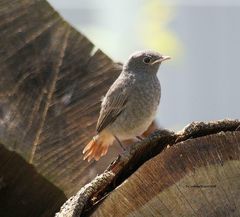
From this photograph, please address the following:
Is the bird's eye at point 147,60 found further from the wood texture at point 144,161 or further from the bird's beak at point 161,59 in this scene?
the wood texture at point 144,161

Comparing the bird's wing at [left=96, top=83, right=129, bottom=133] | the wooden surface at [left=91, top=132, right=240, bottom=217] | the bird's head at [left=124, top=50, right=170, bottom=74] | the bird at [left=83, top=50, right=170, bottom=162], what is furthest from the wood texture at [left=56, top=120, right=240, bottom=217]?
the bird's head at [left=124, top=50, right=170, bottom=74]

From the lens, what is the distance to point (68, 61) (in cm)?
442

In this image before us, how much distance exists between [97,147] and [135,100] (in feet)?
1.84

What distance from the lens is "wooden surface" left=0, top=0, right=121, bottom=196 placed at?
167 inches

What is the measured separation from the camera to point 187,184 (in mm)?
3641

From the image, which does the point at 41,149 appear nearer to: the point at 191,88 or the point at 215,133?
the point at 215,133

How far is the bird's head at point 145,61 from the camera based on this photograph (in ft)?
16.7

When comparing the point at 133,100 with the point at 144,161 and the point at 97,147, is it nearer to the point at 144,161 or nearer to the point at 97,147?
the point at 97,147

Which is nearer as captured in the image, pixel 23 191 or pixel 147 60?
pixel 23 191

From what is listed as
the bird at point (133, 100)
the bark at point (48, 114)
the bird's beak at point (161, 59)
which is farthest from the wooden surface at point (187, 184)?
the bird's beak at point (161, 59)

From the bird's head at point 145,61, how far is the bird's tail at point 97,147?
46cm

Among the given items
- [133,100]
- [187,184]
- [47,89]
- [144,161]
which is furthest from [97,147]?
[187,184]

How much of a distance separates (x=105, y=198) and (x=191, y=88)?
5670 millimetres

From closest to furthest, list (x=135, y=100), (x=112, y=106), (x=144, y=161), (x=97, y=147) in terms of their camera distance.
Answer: (x=144, y=161)
(x=97, y=147)
(x=112, y=106)
(x=135, y=100)
